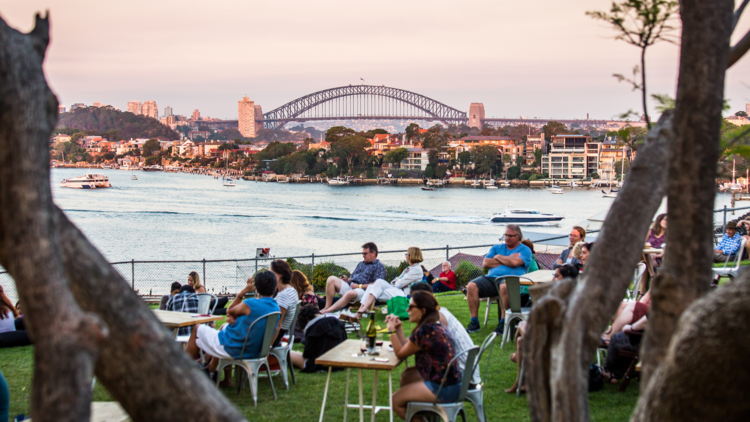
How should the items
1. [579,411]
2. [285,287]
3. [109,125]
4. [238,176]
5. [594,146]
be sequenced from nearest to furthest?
[579,411]
[285,287]
[594,146]
[238,176]
[109,125]

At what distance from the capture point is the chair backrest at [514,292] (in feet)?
18.8

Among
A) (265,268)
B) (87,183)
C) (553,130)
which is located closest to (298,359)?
(265,268)

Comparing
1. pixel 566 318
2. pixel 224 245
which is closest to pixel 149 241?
pixel 224 245

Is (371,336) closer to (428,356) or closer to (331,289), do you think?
(428,356)

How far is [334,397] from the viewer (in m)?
4.39

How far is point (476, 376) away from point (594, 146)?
110253mm

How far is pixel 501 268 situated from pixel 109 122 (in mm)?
196999

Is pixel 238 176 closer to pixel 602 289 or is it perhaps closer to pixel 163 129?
pixel 163 129

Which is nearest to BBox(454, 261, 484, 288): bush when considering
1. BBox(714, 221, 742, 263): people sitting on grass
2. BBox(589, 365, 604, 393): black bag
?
BBox(714, 221, 742, 263): people sitting on grass

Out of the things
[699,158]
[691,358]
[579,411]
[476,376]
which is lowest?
[476,376]

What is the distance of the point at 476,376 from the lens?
11.9 feet

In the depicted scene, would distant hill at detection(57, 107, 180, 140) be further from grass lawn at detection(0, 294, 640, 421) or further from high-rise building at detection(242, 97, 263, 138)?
grass lawn at detection(0, 294, 640, 421)

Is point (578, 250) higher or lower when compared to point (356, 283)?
higher

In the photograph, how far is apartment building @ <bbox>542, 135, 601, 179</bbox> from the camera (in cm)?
10644
